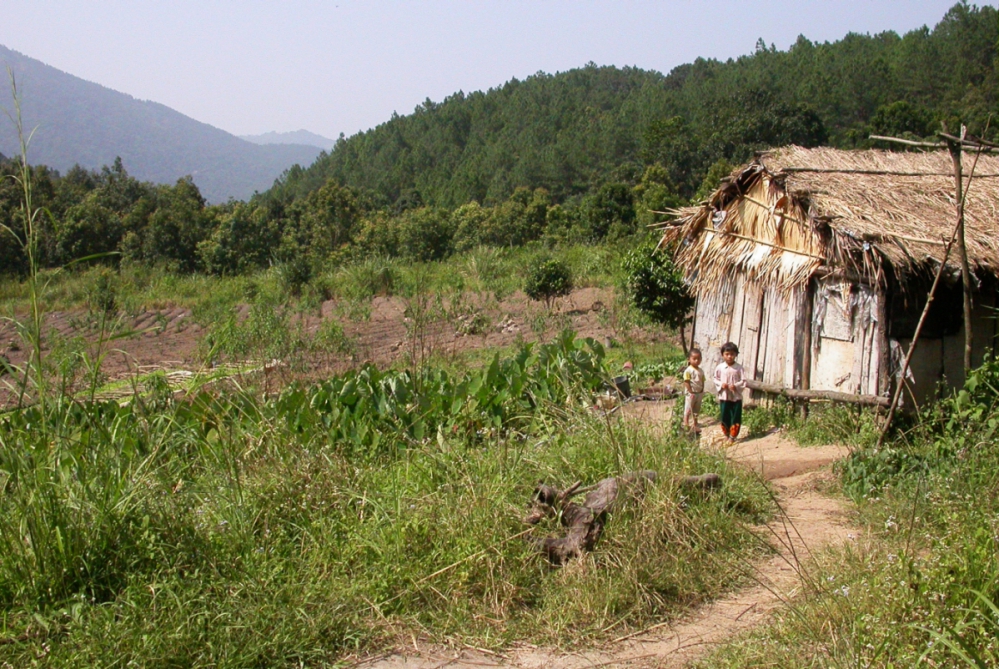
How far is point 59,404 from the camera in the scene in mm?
3635

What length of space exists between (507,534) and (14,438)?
2.26m

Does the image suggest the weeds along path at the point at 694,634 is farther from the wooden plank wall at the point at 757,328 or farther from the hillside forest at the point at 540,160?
the hillside forest at the point at 540,160

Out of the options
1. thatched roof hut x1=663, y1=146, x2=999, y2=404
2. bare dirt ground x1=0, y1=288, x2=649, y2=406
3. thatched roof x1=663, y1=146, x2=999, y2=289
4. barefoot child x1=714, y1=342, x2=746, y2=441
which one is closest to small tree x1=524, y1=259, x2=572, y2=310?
bare dirt ground x1=0, y1=288, x2=649, y2=406

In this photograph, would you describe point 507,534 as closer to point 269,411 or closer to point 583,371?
point 269,411

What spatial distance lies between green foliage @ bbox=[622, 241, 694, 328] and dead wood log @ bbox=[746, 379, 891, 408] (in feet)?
8.60

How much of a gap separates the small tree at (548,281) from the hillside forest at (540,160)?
3.90 metres

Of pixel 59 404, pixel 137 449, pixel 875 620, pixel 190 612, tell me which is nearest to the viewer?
pixel 875 620

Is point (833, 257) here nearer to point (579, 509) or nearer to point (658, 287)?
point (658, 287)

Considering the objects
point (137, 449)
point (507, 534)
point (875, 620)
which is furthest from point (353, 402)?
point (875, 620)

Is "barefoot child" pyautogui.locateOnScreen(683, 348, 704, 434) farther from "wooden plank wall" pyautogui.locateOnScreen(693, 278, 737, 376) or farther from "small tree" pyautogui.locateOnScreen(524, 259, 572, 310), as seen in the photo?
"small tree" pyautogui.locateOnScreen(524, 259, 572, 310)

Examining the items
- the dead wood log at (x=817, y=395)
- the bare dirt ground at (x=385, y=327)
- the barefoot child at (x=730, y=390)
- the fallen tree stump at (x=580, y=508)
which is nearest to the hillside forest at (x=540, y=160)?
the bare dirt ground at (x=385, y=327)

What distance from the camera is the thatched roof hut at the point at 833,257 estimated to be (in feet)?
22.2

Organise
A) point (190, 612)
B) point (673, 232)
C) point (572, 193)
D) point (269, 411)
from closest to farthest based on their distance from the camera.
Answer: point (190, 612)
point (269, 411)
point (673, 232)
point (572, 193)

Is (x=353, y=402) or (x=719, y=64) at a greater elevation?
(x=719, y=64)
